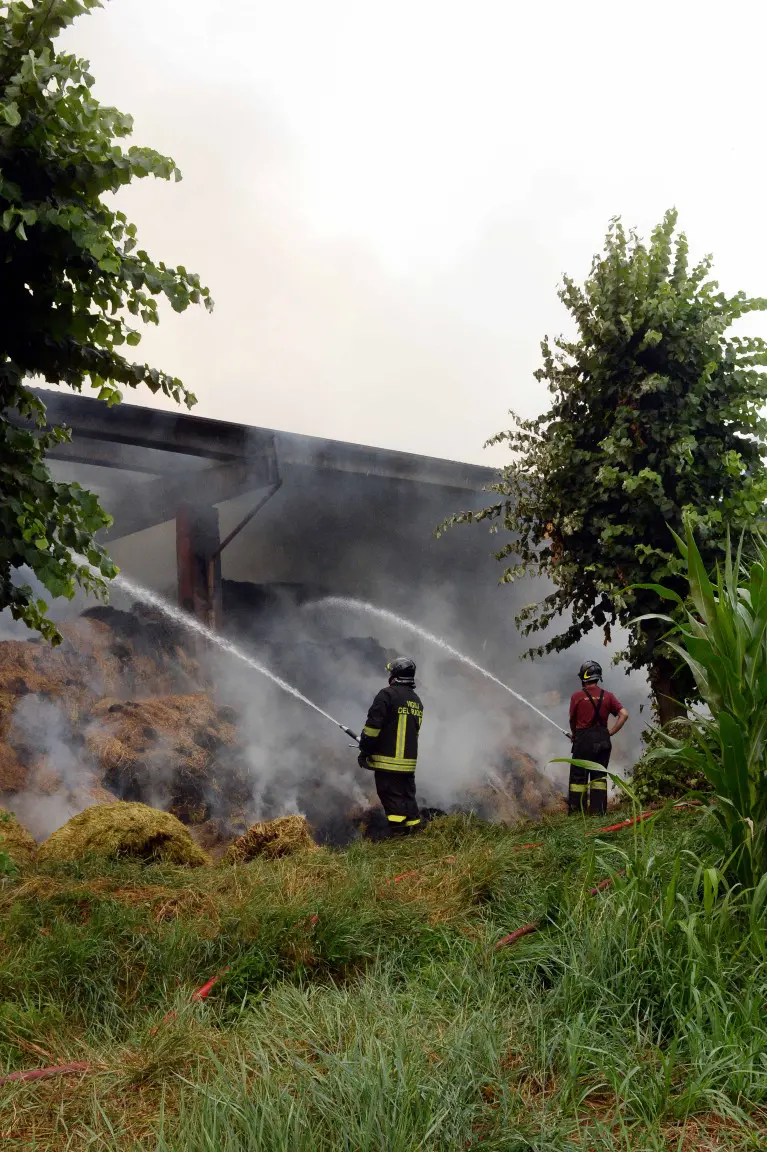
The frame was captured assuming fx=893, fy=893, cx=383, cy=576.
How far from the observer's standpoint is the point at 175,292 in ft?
11.9

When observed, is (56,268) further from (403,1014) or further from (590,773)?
(590,773)

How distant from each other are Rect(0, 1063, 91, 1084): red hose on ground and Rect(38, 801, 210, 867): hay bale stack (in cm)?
311

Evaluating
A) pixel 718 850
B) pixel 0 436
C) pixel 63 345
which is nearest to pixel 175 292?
pixel 63 345

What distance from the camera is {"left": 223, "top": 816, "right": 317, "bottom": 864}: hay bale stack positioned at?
21.1 ft

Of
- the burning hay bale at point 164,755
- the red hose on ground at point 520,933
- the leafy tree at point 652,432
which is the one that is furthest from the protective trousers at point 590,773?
the red hose on ground at point 520,933

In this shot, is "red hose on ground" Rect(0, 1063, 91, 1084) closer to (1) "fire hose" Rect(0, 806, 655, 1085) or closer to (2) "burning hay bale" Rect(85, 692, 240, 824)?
(1) "fire hose" Rect(0, 806, 655, 1085)

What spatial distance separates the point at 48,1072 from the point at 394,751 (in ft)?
18.4

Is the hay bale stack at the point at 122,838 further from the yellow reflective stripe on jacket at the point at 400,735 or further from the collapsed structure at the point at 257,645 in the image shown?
the collapsed structure at the point at 257,645

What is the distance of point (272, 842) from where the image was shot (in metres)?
6.49

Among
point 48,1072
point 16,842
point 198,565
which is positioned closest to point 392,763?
point 16,842

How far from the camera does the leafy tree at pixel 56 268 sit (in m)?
3.27

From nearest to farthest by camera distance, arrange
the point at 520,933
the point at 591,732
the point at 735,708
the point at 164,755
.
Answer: the point at 735,708
the point at 520,933
the point at 591,732
the point at 164,755

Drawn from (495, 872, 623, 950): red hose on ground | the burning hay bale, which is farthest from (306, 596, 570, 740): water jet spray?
(495, 872, 623, 950): red hose on ground

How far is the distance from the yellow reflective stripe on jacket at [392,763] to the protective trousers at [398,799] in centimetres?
4
